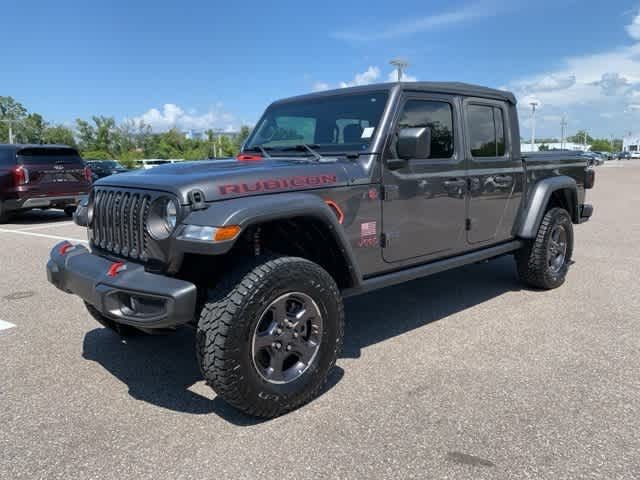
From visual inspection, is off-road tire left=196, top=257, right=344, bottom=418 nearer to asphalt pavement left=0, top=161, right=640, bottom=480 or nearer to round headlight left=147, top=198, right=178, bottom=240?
asphalt pavement left=0, top=161, right=640, bottom=480

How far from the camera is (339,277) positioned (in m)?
3.54

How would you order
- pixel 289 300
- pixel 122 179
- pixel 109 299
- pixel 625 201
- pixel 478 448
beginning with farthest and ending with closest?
1. pixel 625 201
2. pixel 122 179
3. pixel 289 300
4. pixel 109 299
5. pixel 478 448

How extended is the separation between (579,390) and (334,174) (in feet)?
6.55

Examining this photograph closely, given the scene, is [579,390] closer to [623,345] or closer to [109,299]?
[623,345]

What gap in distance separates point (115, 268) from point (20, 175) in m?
9.36

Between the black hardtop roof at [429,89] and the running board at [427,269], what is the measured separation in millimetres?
1332

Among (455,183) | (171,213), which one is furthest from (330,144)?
(171,213)

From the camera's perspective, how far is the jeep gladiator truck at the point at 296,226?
2783 mm

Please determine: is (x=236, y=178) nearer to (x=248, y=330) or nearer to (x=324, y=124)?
(x=248, y=330)

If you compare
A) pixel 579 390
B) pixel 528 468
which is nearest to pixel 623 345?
pixel 579 390

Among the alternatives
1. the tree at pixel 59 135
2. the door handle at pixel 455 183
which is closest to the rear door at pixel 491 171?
the door handle at pixel 455 183

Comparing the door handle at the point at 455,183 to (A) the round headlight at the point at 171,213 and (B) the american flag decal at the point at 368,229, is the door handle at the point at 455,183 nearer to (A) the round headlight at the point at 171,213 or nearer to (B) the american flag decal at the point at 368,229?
(B) the american flag decal at the point at 368,229

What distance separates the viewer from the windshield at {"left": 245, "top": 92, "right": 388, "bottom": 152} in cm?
378

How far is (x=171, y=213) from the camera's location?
288 centimetres
